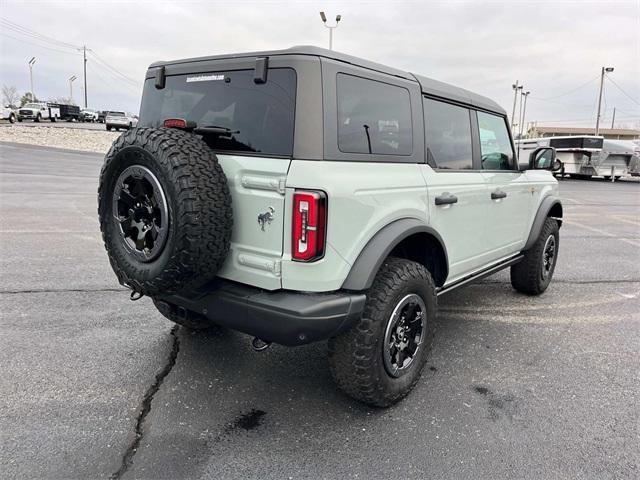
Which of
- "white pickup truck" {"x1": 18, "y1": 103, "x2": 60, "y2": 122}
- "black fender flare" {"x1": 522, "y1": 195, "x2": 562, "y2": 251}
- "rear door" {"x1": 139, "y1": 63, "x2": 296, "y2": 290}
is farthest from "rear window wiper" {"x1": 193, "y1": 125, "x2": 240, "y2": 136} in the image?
"white pickup truck" {"x1": 18, "y1": 103, "x2": 60, "y2": 122}

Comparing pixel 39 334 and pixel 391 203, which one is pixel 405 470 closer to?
pixel 391 203

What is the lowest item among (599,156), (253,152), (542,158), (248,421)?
(248,421)

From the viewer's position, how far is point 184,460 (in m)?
2.47

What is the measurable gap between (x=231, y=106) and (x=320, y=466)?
2021 millimetres

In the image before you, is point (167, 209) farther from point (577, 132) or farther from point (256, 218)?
point (577, 132)

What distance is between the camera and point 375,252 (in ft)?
8.87

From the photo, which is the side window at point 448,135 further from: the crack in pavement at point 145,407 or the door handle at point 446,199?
the crack in pavement at point 145,407

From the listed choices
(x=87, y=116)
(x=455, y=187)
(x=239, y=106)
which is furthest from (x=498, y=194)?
(x=87, y=116)

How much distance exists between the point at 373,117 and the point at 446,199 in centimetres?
81

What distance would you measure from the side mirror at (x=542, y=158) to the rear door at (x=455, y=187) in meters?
1.14

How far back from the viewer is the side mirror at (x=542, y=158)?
4.73 meters

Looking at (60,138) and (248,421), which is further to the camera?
(60,138)

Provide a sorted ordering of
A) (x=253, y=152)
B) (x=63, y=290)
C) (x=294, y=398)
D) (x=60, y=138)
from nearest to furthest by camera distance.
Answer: (x=253, y=152) → (x=294, y=398) → (x=63, y=290) → (x=60, y=138)

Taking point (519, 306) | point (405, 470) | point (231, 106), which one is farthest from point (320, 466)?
point (519, 306)
